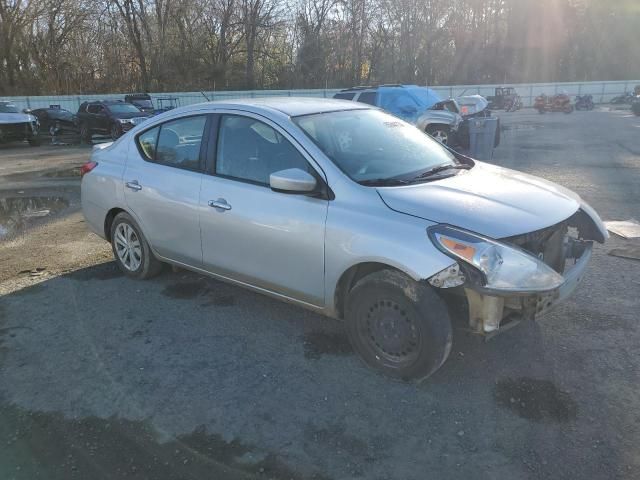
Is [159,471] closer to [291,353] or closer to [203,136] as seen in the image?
[291,353]

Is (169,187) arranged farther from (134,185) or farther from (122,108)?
(122,108)

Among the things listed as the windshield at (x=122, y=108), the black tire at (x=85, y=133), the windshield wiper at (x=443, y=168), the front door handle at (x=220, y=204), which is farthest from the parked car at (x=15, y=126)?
the windshield wiper at (x=443, y=168)

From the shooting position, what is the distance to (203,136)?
4.41m

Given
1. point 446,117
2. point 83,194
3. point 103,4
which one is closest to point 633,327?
point 83,194

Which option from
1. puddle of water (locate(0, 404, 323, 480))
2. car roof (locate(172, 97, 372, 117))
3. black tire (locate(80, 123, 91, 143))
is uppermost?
car roof (locate(172, 97, 372, 117))

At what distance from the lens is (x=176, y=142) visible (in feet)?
15.4

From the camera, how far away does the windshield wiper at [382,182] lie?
3588mm

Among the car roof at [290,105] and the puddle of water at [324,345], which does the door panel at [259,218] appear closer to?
the car roof at [290,105]

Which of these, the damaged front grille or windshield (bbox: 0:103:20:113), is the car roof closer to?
the damaged front grille

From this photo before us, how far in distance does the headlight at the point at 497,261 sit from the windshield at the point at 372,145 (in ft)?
2.65

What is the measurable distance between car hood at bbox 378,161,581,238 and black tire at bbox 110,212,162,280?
2615 mm

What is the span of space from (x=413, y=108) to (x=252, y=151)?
10.8 meters

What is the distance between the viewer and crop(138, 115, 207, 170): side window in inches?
176

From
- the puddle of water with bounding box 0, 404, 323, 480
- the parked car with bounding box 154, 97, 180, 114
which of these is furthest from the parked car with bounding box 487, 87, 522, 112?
the puddle of water with bounding box 0, 404, 323, 480
